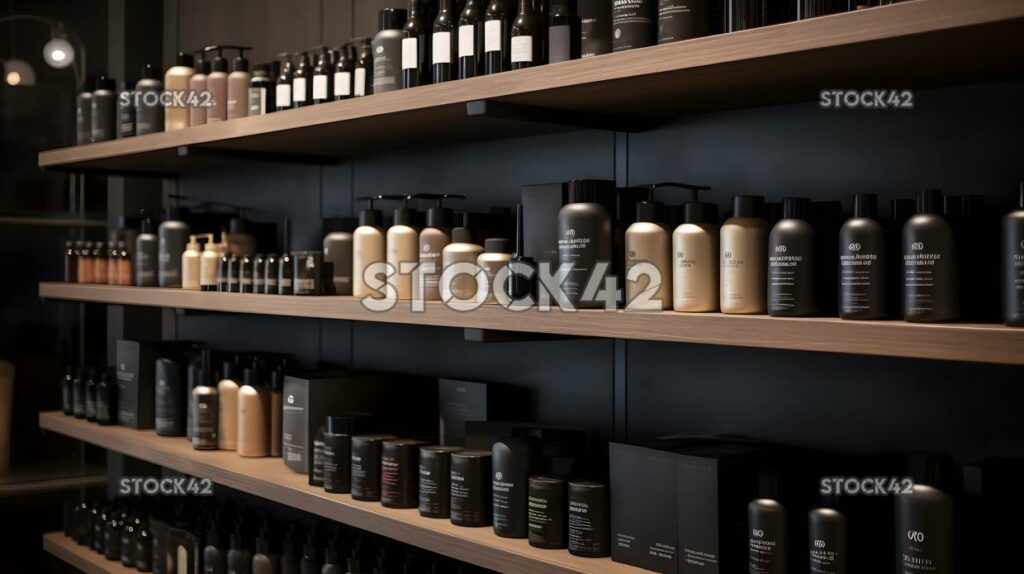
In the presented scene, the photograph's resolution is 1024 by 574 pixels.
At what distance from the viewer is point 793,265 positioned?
1439 millimetres

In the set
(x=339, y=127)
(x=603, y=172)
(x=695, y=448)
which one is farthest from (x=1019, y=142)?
(x=339, y=127)

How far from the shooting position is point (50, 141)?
3.49 metres

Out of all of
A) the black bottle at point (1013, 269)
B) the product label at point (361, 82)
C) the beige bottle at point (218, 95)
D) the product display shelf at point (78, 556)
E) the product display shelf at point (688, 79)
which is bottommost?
the product display shelf at point (78, 556)

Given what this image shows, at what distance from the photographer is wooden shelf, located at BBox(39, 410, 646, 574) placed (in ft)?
5.71

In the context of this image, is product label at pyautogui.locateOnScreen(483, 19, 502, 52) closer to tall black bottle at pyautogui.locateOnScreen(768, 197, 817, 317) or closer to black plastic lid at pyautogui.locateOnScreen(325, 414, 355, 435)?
tall black bottle at pyautogui.locateOnScreen(768, 197, 817, 317)

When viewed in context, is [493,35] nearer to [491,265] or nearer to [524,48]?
[524,48]

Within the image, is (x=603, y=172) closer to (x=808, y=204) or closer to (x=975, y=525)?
(x=808, y=204)

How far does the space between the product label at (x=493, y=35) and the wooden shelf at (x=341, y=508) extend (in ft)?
2.91

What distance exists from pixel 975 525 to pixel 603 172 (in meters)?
0.98

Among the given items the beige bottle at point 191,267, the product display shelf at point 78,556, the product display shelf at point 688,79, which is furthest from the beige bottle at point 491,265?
the product display shelf at point 78,556

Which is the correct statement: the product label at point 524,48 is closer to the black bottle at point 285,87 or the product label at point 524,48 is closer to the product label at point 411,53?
the product label at point 411,53

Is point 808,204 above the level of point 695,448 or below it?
above

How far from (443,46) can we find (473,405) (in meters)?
0.76

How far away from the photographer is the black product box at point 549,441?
73.6 inches
